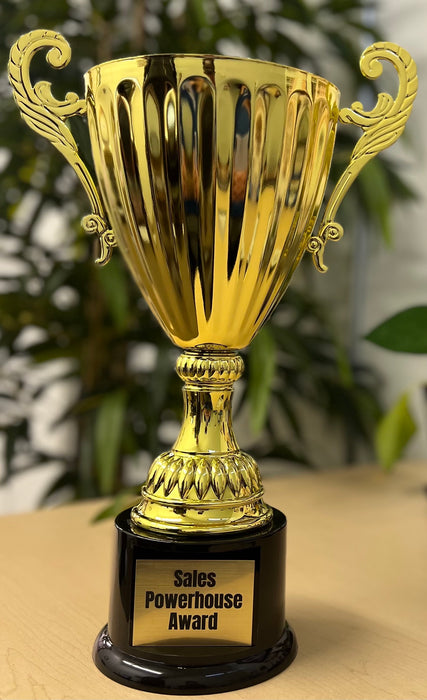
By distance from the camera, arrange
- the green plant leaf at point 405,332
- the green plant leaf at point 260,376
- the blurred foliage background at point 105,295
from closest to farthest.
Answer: the green plant leaf at point 405,332 < the green plant leaf at point 260,376 < the blurred foliage background at point 105,295

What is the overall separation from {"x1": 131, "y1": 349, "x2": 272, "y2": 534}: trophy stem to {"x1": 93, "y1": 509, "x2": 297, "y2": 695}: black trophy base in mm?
11

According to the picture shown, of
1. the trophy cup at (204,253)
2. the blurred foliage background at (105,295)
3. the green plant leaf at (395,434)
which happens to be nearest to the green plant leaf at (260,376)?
the blurred foliage background at (105,295)

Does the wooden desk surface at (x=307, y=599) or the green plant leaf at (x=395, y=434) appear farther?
the green plant leaf at (x=395, y=434)

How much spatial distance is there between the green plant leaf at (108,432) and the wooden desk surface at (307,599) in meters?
0.23

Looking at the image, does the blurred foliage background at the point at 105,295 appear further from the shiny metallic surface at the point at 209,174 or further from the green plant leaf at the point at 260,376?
the shiny metallic surface at the point at 209,174

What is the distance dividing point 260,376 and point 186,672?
683mm

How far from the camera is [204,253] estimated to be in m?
0.50

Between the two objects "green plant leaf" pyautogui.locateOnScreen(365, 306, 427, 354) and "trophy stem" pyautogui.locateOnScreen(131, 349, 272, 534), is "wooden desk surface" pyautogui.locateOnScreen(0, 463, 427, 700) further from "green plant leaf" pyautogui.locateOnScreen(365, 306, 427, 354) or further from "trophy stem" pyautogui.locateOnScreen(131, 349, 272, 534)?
"green plant leaf" pyautogui.locateOnScreen(365, 306, 427, 354)

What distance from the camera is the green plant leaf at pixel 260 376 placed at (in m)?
1.12

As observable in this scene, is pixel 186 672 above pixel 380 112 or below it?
below

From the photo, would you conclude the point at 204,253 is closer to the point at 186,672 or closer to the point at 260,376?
the point at 186,672

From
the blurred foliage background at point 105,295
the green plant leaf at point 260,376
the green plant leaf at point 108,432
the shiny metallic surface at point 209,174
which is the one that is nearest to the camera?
the shiny metallic surface at point 209,174

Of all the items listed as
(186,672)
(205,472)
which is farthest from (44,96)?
(186,672)

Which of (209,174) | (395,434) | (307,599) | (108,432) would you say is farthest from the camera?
(108,432)
